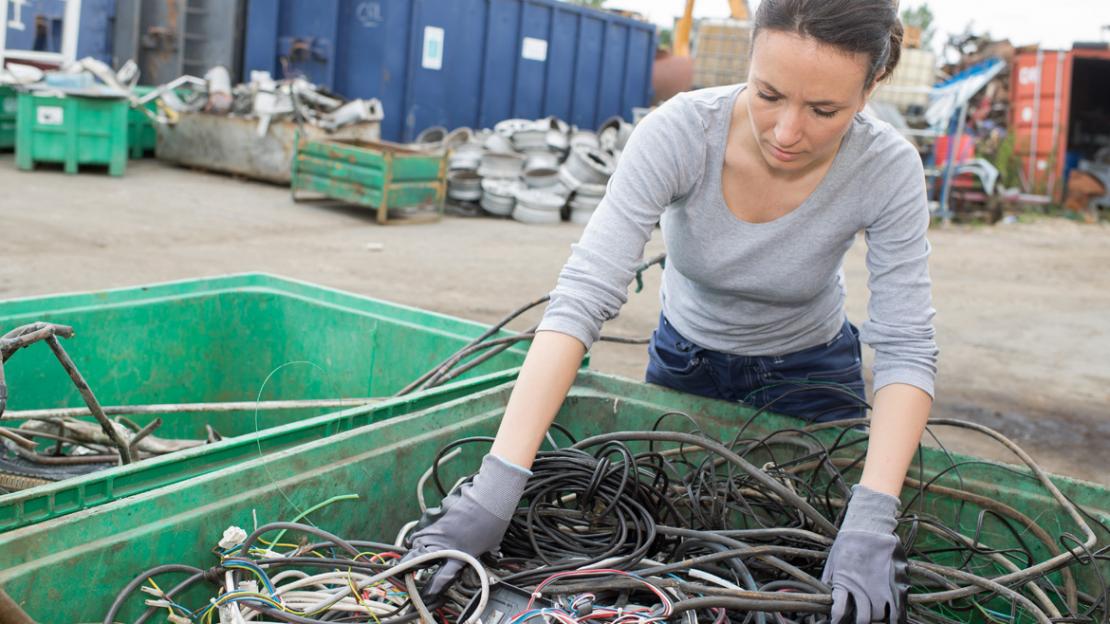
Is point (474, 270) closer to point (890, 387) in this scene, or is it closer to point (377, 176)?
point (377, 176)

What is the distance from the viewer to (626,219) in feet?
5.54

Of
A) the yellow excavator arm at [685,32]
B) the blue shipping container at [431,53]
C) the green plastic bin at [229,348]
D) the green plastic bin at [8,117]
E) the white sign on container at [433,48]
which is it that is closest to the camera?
the green plastic bin at [229,348]

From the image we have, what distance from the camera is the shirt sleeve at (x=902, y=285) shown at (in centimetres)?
170

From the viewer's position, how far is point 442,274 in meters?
6.68

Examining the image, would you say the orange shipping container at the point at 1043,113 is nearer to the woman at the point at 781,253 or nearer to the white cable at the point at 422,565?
the woman at the point at 781,253

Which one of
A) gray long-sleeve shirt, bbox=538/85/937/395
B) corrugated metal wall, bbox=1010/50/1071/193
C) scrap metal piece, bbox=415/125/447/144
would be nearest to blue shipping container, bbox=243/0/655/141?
scrap metal piece, bbox=415/125/447/144

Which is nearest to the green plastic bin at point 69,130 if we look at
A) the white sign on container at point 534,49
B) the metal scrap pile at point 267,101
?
the metal scrap pile at point 267,101

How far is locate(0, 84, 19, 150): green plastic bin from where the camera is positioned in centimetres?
928

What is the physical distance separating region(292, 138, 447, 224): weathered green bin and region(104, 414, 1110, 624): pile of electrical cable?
6.55 m

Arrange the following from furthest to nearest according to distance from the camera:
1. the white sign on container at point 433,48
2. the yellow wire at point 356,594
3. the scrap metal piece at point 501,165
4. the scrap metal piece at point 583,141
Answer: the white sign on container at point 433,48 < the scrap metal piece at point 583,141 < the scrap metal piece at point 501,165 < the yellow wire at point 356,594

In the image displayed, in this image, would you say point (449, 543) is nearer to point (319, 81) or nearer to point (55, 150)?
point (55, 150)

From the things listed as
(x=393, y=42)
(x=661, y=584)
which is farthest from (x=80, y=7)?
(x=661, y=584)

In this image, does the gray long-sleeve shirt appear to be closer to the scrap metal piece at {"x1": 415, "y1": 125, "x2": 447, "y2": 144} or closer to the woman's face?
the woman's face

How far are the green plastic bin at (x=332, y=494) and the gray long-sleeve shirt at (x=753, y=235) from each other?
320mm
